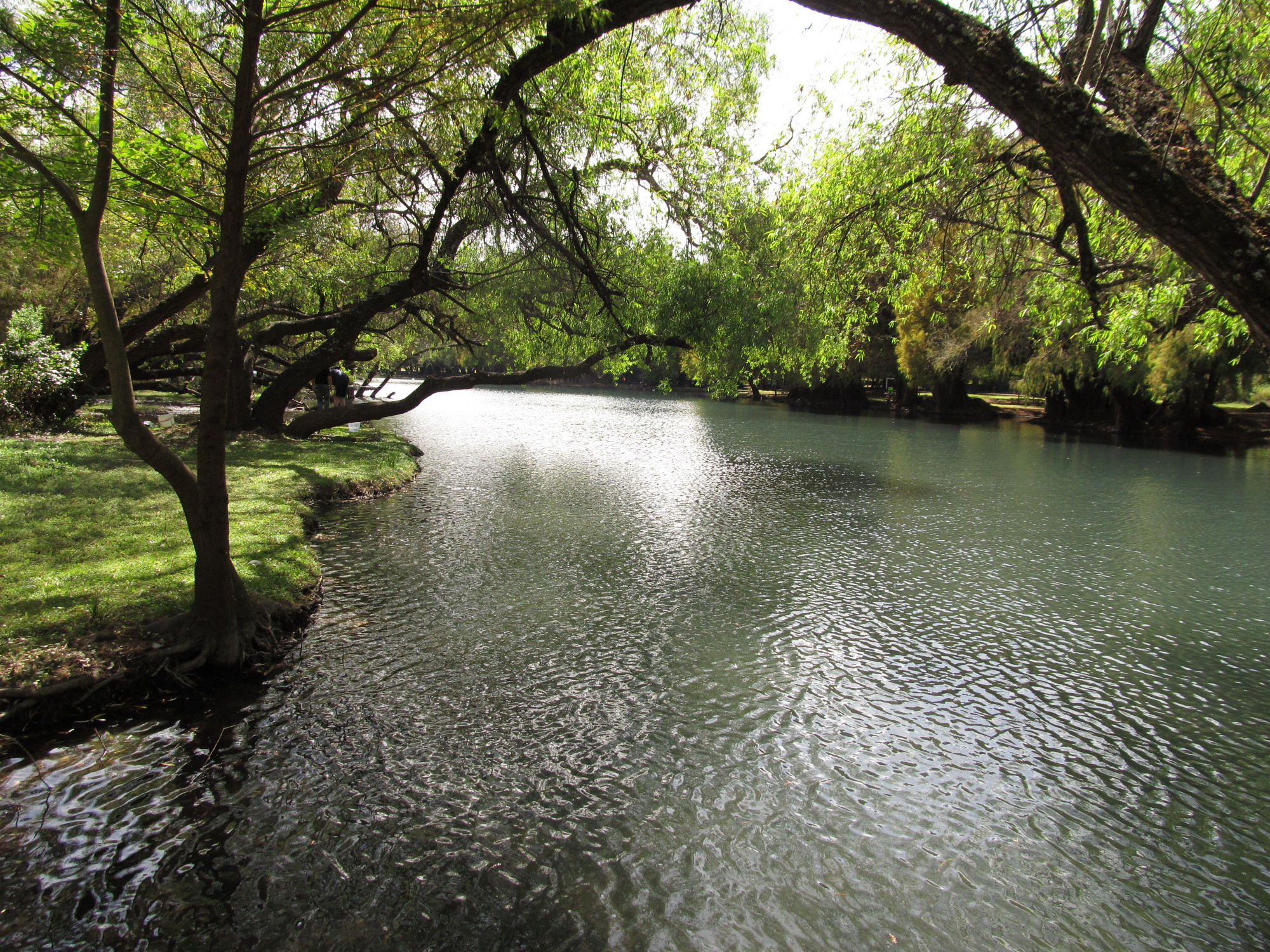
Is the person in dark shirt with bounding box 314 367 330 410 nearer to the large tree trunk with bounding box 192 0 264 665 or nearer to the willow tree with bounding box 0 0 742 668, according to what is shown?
the willow tree with bounding box 0 0 742 668

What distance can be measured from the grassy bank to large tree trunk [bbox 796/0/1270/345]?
24.5ft

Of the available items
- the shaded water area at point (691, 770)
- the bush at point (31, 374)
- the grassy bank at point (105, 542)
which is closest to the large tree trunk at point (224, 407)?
the grassy bank at point (105, 542)

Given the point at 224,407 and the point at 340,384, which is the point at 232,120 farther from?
the point at 340,384

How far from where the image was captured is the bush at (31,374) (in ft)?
46.7

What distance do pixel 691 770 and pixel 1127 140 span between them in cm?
511

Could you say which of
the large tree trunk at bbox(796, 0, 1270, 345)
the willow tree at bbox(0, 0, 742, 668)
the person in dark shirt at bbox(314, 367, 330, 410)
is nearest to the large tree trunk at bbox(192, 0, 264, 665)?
the willow tree at bbox(0, 0, 742, 668)

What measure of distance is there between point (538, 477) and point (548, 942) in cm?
1539

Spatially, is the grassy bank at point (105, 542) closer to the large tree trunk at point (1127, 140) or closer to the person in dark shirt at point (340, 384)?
the large tree trunk at point (1127, 140)

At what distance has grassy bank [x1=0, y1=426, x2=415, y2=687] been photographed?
19.7 feet

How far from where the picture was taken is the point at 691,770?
224 inches

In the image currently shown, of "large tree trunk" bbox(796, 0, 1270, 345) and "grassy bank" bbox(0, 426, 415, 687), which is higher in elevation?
"large tree trunk" bbox(796, 0, 1270, 345)

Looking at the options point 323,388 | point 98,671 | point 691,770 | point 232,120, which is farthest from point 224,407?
point 323,388

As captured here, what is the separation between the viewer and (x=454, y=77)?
259 inches

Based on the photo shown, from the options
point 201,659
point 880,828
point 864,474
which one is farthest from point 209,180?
point 864,474
